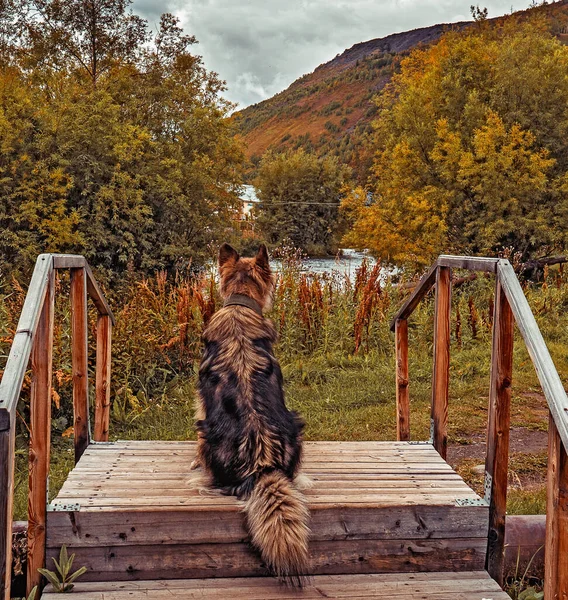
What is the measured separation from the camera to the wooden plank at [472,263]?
2.99 meters

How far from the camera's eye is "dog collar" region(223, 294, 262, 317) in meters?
3.71

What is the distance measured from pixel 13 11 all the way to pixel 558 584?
26417mm

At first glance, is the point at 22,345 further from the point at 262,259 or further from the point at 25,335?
the point at 262,259

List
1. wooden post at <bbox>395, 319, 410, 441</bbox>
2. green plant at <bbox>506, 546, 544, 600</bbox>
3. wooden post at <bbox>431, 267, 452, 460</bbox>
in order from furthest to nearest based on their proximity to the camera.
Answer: wooden post at <bbox>395, 319, 410, 441</bbox> → wooden post at <bbox>431, 267, 452, 460</bbox> → green plant at <bbox>506, 546, 544, 600</bbox>

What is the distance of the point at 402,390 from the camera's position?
4.46m

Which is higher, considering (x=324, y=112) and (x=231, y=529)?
(x=324, y=112)

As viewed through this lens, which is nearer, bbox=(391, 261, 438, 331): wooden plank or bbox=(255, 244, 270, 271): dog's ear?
bbox=(391, 261, 438, 331): wooden plank

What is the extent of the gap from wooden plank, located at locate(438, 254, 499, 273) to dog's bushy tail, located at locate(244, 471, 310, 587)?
1446 millimetres

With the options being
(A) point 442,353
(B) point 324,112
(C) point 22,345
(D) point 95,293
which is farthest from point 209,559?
(B) point 324,112

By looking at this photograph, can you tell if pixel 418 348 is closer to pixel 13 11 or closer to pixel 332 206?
pixel 13 11

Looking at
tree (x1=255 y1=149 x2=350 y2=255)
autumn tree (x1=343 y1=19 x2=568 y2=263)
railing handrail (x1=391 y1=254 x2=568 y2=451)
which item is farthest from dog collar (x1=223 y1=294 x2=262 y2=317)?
tree (x1=255 y1=149 x2=350 y2=255)

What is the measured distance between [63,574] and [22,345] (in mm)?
1031

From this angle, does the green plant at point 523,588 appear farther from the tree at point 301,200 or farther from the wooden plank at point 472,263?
the tree at point 301,200

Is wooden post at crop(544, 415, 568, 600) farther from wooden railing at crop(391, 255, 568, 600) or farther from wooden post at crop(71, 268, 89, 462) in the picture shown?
wooden post at crop(71, 268, 89, 462)
